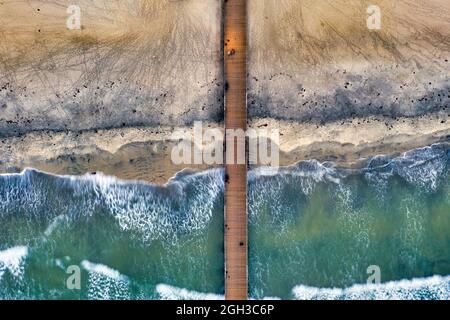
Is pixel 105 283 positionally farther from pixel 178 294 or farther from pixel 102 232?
pixel 178 294

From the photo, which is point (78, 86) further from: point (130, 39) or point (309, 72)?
point (309, 72)

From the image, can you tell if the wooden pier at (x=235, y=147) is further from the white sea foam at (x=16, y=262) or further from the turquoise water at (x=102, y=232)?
the white sea foam at (x=16, y=262)

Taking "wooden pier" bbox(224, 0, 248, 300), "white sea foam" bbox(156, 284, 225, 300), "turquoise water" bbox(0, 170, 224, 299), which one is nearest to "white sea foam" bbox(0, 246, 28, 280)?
"turquoise water" bbox(0, 170, 224, 299)

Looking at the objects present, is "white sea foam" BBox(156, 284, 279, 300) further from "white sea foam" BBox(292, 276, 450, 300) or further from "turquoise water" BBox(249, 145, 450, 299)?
"turquoise water" BBox(249, 145, 450, 299)

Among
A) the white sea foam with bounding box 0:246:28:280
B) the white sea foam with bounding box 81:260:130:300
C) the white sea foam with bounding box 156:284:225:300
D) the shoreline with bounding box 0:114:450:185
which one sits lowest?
the white sea foam with bounding box 156:284:225:300

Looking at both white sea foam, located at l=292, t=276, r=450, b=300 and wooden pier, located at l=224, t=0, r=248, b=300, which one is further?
white sea foam, located at l=292, t=276, r=450, b=300

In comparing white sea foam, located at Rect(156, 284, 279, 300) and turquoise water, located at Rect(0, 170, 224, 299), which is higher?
turquoise water, located at Rect(0, 170, 224, 299)
